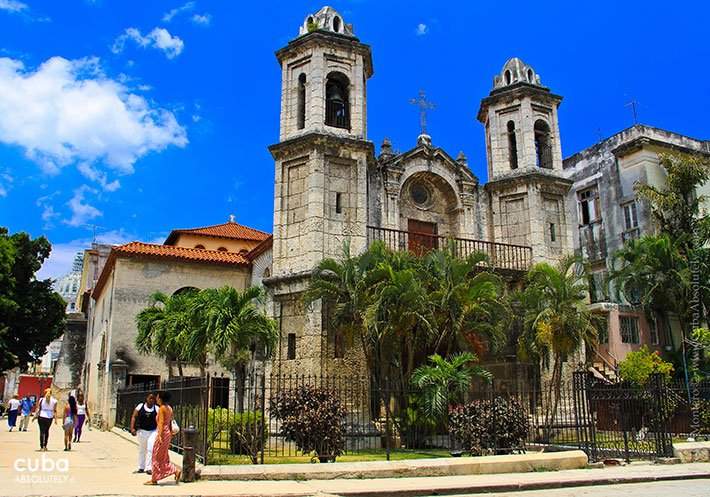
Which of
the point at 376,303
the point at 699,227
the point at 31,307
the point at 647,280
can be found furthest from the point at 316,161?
the point at 31,307

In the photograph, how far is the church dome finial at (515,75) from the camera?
81.6 ft

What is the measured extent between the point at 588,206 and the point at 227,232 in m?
19.4

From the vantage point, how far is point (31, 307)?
108ft

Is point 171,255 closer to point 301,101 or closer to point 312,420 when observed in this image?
point 301,101

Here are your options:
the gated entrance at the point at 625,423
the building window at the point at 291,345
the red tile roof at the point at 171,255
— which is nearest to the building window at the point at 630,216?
the gated entrance at the point at 625,423

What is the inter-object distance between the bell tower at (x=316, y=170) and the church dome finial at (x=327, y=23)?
1.5 inches

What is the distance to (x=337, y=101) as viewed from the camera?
71.8 ft

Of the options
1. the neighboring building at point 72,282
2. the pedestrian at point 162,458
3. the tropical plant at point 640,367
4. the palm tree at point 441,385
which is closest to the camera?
the pedestrian at point 162,458

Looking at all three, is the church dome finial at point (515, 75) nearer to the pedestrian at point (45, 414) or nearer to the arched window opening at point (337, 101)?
the arched window opening at point (337, 101)

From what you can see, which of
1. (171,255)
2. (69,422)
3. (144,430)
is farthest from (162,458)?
(171,255)

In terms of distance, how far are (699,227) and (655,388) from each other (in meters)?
15.4

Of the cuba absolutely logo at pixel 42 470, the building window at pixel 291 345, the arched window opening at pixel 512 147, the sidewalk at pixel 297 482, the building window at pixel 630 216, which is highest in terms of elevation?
the arched window opening at pixel 512 147

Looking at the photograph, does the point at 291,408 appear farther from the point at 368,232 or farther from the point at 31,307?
the point at 31,307

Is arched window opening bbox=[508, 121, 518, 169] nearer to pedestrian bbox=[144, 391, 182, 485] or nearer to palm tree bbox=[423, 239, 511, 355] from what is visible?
palm tree bbox=[423, 239, 511, 355]
